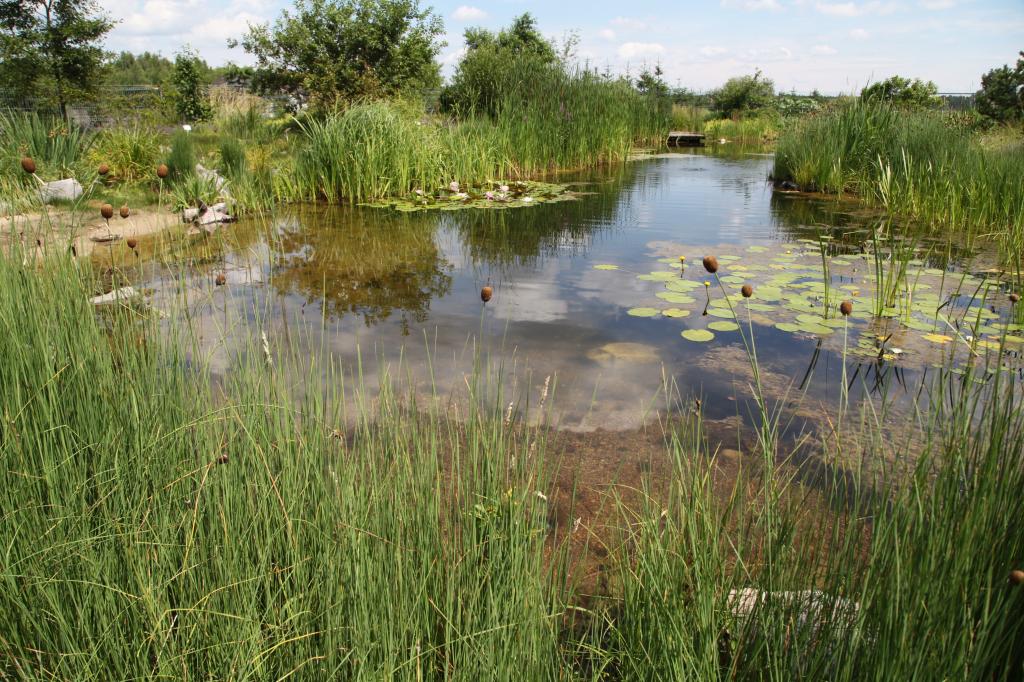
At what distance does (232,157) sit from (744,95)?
2294cm

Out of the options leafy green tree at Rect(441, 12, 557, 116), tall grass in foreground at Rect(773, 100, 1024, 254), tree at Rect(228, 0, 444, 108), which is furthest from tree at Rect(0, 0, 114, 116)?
tall grass in foreground at Rect(773, 100, 1024, 254)

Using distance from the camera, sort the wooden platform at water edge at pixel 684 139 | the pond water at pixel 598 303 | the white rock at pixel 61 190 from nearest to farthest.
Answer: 1. the pond water at pixel 598 303
2. the white rock at pixel 61 190
3. the wooden platform at water edge at pixel 684 139

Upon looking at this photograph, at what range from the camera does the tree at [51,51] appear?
1373 centimetres

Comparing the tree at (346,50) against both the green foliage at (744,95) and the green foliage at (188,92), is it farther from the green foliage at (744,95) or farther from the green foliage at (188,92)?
the green foliage at (744,95)

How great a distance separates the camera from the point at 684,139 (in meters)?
17.8

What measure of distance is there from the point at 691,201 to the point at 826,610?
7488 millimetres

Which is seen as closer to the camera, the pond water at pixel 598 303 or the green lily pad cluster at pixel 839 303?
the pond water at pixel 598 303

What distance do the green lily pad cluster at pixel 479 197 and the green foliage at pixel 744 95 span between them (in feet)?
63.3

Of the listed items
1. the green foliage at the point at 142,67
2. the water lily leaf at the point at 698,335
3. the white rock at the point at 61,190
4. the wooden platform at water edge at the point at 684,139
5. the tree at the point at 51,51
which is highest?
the green foliage at the point at 142,67

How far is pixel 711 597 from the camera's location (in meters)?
1.20

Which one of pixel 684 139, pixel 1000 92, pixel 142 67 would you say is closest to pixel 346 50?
pixel 684 139

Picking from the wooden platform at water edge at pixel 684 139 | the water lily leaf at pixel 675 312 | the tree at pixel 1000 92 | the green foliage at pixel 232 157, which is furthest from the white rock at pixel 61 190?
the tree at pixel 1000 92

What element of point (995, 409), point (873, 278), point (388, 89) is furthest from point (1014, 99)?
point (995, 409)

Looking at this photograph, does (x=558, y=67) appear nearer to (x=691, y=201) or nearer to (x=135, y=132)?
(x=691, y=201)
